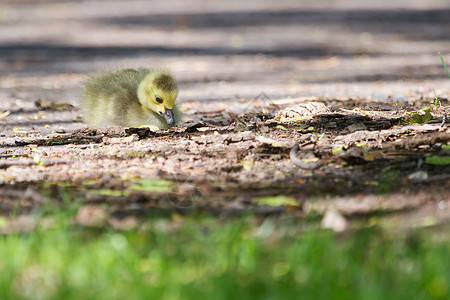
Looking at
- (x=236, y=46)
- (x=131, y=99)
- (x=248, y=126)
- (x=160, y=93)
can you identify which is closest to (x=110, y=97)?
(x=131, y=99)

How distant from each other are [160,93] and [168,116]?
17 cm

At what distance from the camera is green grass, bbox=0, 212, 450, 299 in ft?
8.33

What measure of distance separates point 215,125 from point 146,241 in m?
2.45

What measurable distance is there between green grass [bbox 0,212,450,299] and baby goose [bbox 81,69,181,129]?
7.47ft

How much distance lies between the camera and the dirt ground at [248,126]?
11.2 feet

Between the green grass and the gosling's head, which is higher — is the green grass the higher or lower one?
the lower one

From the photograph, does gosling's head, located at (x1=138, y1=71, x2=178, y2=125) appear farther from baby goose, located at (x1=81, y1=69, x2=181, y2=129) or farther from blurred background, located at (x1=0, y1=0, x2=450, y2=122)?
blurred background, located at (x1=0, y1=0, x2=450, y2=122)

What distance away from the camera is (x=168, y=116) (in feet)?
17.1

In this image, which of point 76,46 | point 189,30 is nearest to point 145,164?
point 76,46

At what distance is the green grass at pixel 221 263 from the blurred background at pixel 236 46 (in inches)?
137

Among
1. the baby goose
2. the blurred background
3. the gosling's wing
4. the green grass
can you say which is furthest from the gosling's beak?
the green grass

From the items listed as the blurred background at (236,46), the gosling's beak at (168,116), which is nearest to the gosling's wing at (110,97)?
the gosling's beak at (168,116)

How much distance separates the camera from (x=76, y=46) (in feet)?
35.8

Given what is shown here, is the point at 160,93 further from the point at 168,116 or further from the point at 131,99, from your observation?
the point at 131,99
